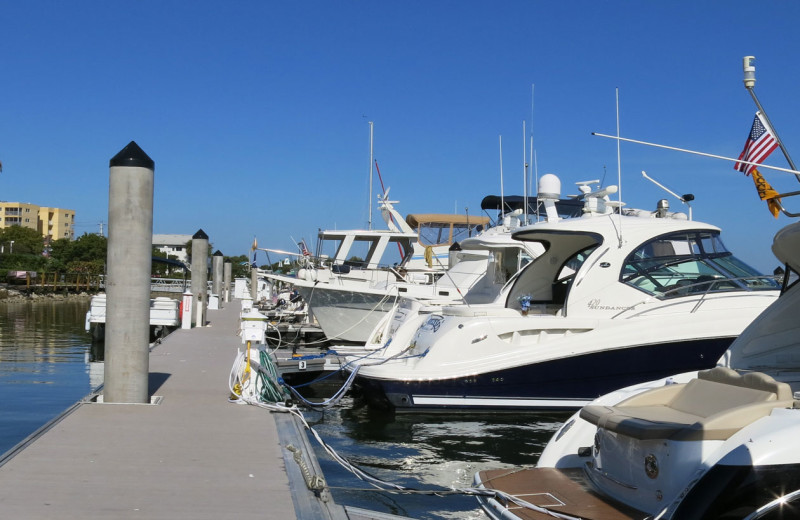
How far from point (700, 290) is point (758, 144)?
3.96m

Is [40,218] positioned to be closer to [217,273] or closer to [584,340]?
[217,273]

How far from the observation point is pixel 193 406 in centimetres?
933

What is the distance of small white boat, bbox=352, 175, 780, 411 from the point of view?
38.1ft

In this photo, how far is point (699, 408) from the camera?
5.72 m

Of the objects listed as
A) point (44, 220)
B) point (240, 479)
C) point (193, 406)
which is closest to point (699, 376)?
point (240, 479)

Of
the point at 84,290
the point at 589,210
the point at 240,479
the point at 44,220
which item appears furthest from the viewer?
the point at 44,220

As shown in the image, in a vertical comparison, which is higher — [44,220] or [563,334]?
[44,220]

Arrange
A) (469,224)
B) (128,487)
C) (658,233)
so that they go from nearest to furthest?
(128,487) → (658,233) → (469,224)

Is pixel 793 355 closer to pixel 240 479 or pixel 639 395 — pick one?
pixel 639 395

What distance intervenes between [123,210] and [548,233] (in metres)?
7.23

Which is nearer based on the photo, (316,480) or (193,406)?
(316,480)

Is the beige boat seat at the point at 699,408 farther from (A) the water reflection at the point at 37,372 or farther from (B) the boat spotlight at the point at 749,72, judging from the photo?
(A) the water reflection at the point at 37,372

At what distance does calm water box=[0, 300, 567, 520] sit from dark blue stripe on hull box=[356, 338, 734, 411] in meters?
0.31

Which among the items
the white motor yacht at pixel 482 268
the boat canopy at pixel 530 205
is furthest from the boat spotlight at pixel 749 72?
the boat canopy at pixel 530 205
